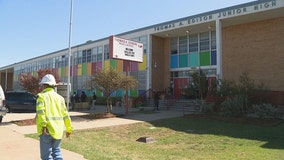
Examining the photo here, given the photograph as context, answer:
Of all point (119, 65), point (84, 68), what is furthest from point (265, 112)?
point (84, 68)

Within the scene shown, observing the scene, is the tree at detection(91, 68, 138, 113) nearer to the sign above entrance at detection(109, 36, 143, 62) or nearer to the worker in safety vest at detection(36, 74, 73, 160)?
the sign above entrance at detection(109, 36, 143, 62)

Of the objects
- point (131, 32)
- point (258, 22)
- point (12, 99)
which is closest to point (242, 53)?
point (258, 22)

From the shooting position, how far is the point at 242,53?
80.9 ft

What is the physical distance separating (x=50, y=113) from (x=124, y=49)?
1799cm

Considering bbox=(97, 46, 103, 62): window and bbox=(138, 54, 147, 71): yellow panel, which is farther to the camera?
bbox=(97, 46, 103, 62): window

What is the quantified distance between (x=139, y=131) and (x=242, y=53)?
15.0 meters

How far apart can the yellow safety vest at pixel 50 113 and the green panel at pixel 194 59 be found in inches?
928

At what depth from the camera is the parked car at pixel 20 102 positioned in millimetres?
22875

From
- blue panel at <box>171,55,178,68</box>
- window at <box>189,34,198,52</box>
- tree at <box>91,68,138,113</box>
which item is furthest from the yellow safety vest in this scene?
blue panel at <box>171,55,178,68</box>

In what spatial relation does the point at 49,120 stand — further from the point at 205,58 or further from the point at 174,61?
the point at 174,61

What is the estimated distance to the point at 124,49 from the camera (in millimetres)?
22781

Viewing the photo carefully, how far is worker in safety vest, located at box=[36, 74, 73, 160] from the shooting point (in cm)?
488

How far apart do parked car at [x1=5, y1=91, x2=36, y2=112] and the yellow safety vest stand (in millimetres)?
18803

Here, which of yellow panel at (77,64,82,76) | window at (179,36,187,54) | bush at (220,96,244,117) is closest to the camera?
bush at (220,96,244,117)
